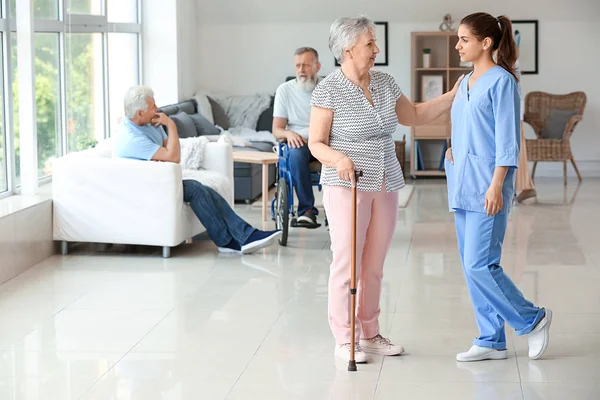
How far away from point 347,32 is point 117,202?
282 cm

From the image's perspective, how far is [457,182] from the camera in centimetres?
400

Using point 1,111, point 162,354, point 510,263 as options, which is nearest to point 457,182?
point 162,354

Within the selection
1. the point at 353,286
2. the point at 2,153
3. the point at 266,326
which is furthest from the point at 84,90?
the point at 353,286

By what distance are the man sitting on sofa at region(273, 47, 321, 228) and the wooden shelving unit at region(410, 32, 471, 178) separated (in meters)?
3.82

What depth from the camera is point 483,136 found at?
3918mm

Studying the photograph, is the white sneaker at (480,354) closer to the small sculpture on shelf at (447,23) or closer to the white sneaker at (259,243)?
the white sneaker at (259,243)

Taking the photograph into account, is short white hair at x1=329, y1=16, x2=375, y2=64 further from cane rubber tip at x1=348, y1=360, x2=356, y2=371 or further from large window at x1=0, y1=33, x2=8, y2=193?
large window at x1=0, y1=33, x2=8, y2=193

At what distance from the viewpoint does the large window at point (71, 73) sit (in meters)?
6.57

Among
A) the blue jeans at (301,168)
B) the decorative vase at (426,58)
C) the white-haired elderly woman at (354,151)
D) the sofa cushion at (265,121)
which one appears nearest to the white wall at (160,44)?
the sofa cushion at (265,121)

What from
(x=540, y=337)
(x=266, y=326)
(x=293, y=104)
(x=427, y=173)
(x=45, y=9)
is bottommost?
(x=266, y=326)

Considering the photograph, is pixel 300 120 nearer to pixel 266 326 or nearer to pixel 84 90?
pixel 84 90

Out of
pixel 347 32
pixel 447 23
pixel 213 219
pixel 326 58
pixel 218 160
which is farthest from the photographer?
pixel 326 58

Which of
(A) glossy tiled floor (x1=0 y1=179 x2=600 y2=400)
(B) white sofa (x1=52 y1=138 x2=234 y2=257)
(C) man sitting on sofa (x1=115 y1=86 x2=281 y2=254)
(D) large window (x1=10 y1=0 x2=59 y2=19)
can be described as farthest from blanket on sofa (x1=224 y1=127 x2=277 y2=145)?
(B) white sofa (x1=52 y1=138 x2=234 y2=257)

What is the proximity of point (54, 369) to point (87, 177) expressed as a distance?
245 cm
